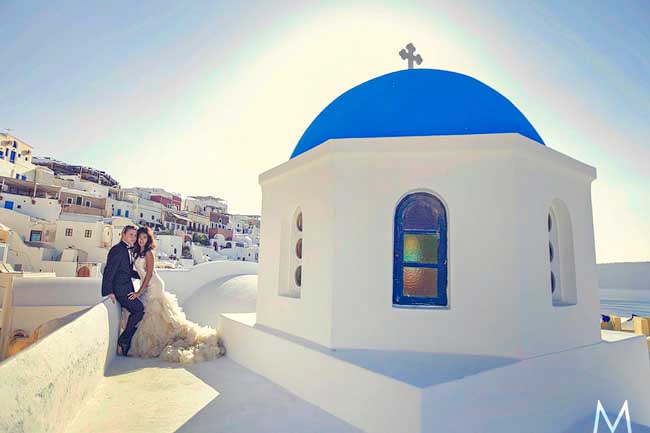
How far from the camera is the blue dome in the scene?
459 cm

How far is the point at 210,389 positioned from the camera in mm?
4363

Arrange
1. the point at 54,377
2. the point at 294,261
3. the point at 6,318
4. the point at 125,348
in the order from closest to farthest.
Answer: the point at 54,377
the point at 294,261
the point at 125,348
the point at 6,318

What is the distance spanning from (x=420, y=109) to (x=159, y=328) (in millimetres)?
5215

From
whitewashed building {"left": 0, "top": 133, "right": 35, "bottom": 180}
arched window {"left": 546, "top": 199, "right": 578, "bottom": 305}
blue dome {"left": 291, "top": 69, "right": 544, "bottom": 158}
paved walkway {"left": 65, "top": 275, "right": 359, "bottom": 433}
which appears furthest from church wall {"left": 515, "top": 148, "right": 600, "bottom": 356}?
whitewashed building {"left": 0, "top": 133, "right": 35, "bottom": 180}

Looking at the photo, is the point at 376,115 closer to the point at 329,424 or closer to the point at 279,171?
the point at 279,171

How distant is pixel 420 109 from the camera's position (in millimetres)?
4711

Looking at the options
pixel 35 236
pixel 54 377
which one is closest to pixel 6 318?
pixel 54 377

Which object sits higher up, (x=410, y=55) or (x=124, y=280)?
(x=410, y=55)

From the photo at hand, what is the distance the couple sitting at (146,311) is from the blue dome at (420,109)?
3.27 metres

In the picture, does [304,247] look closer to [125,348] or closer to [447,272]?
[447,272]

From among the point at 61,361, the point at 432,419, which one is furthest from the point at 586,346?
the point at 61,361

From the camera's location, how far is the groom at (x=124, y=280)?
5.39 meters

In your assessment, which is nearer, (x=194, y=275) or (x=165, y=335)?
(x=165, y=335)

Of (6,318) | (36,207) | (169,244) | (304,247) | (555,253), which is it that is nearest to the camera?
(304,247)
